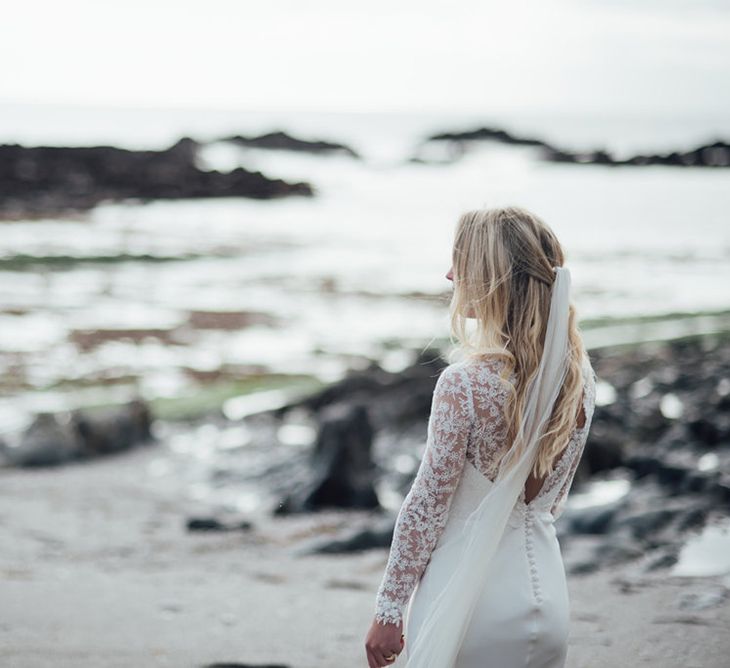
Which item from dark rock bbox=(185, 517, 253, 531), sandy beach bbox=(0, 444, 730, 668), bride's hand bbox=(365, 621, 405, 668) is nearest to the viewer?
bride's hand bbox=(365, 621, 405, 668)

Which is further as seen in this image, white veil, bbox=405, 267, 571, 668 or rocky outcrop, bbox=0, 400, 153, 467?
rocky outcrop, bbox=0, 400, 153, 467

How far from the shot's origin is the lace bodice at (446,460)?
270cm

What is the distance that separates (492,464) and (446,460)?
5.2 inches

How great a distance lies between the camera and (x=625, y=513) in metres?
7.09

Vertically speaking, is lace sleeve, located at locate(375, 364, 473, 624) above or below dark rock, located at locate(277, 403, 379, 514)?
above

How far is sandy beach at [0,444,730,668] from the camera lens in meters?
4.98

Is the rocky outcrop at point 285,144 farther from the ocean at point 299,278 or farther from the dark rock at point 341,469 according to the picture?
the dark rock at point 341,469

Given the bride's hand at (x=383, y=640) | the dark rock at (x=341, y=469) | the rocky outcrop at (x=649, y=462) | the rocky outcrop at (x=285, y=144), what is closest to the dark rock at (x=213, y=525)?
the dark rock at (x=341, y=469)

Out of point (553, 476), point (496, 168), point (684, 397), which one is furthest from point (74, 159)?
point (553, 476)

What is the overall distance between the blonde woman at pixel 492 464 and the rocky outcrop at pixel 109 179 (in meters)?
38.4

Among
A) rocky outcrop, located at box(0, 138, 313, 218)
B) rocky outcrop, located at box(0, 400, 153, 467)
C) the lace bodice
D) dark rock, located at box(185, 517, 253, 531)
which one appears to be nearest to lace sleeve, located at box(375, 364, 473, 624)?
the lace bodice

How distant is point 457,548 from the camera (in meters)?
2.80

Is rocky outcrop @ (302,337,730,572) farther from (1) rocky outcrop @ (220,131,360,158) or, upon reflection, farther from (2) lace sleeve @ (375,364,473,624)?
(1) rocky outcrop @ (220,131,360,158)

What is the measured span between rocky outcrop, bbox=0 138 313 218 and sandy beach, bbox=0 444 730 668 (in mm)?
33125
